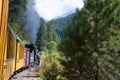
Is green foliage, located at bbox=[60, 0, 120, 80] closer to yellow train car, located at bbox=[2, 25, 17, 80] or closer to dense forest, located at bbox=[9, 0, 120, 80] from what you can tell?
dense forest, located at bbox=[9, 0, 120, 80]

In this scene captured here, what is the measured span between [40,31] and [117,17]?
4089 inches

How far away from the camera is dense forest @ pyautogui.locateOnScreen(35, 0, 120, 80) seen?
16.6 m

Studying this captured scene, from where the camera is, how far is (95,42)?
16.8 meters

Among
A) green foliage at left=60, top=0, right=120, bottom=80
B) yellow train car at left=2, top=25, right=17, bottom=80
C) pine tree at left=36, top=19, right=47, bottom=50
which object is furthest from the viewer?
pine tree at left=36, top=19, right=47, bottom=50

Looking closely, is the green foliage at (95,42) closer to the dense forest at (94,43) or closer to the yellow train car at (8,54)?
the dense forest at (94,43)

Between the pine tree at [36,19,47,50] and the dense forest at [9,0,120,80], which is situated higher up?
the pine tree at [36,19,47,50]

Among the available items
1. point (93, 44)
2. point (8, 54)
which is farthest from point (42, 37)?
point (8, 54)

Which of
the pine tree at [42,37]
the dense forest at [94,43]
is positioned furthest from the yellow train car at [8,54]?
the pine tree at [42,37]

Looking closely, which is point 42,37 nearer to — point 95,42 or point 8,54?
point 95,42

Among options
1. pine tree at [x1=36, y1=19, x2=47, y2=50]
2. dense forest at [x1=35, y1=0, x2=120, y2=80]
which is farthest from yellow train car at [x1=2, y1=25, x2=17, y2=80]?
pine tree at [x1=36, y1=19, x2=47, y2=50]

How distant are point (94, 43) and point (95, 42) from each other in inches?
3.7

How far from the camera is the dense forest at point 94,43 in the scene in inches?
652

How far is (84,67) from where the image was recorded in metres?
17.2

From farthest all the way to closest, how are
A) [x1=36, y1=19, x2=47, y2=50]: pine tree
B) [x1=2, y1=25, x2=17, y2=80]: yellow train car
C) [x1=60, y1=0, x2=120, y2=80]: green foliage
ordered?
[x1=36, y1=19, x2=47, y2=50]: pine tree
[x1=60, y1=0, x2=120, y2=80]: green foliage
[x1=2, y1=25, x2=17, y2=80]: yellow train car
